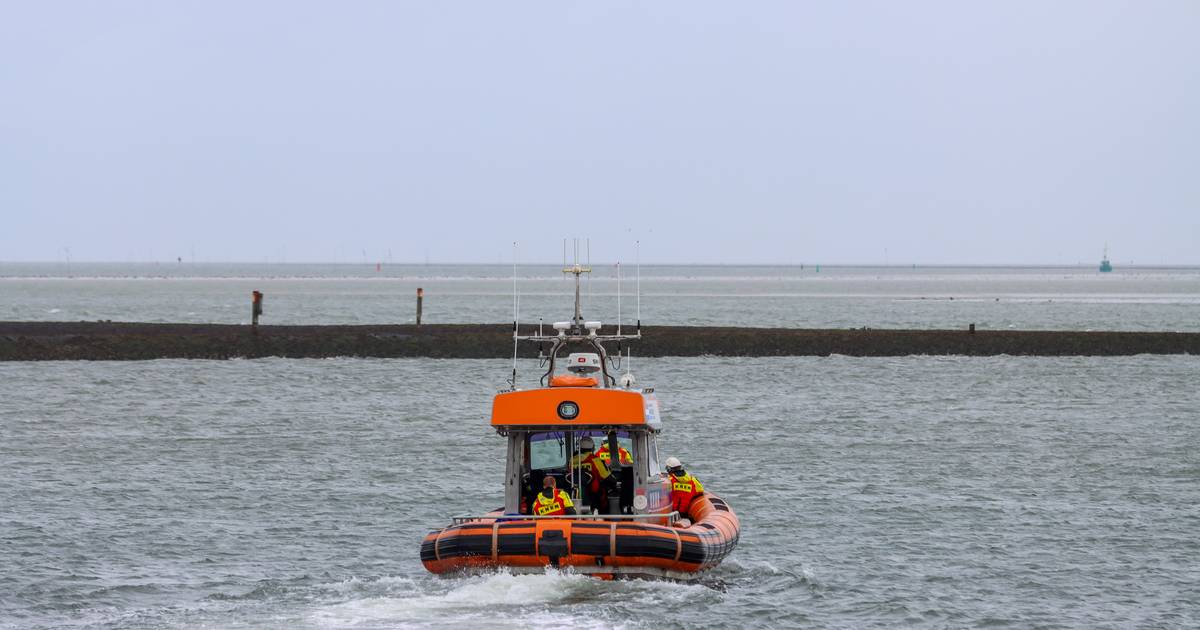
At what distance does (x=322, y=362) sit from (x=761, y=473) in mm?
29893

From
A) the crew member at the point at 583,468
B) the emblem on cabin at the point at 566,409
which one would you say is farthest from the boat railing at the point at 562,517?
the emblem on cabin at the point at 566,409

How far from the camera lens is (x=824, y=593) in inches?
800

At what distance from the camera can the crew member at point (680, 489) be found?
73.4 feet

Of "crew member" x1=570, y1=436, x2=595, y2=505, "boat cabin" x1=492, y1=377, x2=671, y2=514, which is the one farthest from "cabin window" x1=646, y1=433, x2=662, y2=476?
"crew member" x1=570, y1=436, x2=595, y2=505

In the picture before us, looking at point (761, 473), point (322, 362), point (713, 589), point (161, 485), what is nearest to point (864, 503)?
point (761, 473)

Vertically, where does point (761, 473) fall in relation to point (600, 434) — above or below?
below

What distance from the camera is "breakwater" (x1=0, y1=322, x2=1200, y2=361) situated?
56.6 meters

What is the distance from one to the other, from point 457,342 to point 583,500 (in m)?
38.4

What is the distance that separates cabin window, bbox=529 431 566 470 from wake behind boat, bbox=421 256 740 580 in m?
0.01

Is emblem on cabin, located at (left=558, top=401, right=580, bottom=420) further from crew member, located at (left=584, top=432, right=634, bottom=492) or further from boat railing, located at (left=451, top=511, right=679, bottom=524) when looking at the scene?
boat railing, located at (left=451, top=511, right=679, bottom=524)

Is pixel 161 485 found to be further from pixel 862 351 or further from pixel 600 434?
pixel 862 351

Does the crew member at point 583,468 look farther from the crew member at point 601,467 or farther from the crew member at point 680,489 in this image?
the crew member at point 680,489

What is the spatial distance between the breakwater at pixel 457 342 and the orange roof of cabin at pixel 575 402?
1461 inches

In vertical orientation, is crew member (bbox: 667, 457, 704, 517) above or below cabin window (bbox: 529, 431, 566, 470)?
below
